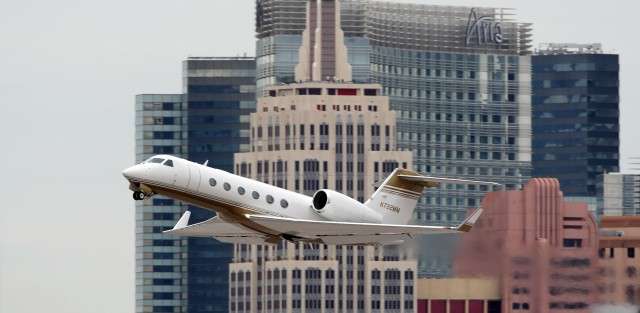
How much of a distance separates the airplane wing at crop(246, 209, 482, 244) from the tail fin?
3.56 meters

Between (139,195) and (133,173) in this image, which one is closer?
(133,173)

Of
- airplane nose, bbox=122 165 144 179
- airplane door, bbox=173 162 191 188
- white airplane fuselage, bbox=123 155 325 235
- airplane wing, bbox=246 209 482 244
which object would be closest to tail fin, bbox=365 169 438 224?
airplane wing, bbox=246 209 482 244

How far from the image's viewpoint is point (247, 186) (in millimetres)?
151875

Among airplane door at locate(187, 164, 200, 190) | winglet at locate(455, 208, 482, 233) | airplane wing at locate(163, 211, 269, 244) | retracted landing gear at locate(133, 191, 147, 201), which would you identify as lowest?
airplane wing at locate(163, 211, 269, 244)

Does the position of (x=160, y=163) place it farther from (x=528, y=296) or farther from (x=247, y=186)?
(x=528, y=296)

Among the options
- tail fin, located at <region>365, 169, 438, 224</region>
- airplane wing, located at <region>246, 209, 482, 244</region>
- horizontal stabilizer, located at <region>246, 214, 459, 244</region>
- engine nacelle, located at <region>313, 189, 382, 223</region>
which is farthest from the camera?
tail fin, located at <region>365, 169, 438, 224</region>

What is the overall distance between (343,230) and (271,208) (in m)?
3.62

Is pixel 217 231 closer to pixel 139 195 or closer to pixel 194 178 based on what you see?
→ pixel 194 178

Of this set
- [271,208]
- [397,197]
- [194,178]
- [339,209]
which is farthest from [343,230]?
[194,178]

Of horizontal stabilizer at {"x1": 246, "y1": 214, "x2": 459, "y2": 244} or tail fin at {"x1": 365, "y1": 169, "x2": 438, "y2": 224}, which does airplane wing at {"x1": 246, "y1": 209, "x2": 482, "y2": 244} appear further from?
tail fin at {"x1": 365, "y1": 169, "x2": 438, "y2": 224}

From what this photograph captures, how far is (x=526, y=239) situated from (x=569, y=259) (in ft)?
32.7

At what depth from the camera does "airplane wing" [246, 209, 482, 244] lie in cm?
15212

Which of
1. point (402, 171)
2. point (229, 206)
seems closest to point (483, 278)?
point (402, 171)

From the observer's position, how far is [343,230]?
154 metres
